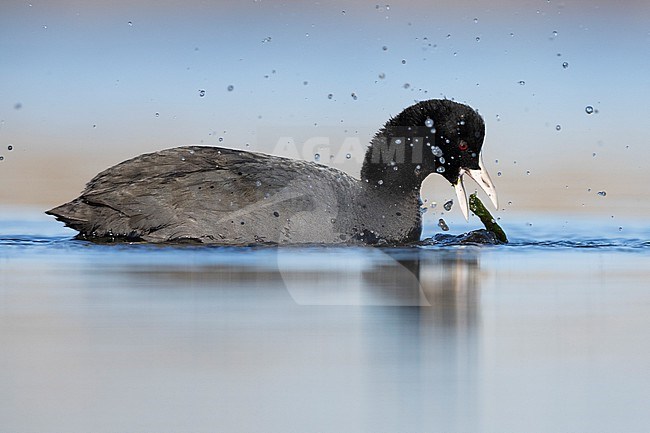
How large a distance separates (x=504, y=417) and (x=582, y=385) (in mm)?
400

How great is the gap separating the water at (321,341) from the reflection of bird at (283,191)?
853mm

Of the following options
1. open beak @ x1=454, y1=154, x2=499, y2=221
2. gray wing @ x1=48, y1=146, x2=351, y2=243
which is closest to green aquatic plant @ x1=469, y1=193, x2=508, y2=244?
open beak @ x1=454, y1=154, x2=499, y2=221

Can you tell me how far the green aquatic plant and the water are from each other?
168 centimetres

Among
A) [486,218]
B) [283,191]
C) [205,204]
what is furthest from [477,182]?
[205,204]

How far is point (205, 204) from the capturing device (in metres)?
6.71

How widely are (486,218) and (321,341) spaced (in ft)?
15.1

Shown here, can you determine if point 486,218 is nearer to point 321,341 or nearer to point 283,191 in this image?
point 283,191

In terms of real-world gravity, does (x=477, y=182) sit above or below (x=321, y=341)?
above

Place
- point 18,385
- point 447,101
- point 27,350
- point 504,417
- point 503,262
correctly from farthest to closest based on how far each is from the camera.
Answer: point 447,101
point 503,262
point 27,350
point 18,385
point 504,417

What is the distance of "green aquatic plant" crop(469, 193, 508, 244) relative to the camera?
7539mm

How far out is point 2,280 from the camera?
4.82 m

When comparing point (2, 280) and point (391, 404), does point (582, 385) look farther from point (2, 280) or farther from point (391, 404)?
point (2, 280)

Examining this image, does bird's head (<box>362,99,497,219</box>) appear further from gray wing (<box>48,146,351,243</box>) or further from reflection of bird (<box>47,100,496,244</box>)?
gray wing (<box>48,146,351,243</box>)

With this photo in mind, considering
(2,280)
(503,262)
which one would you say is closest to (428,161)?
(503,262)
